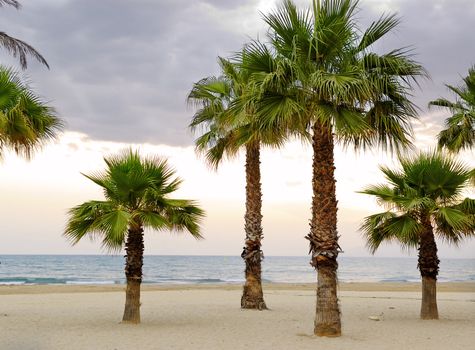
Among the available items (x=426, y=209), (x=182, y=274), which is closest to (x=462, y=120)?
(x=426, y=209)

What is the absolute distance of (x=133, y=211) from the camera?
14.9 m

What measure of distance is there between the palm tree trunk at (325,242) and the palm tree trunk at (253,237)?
21.6 ft

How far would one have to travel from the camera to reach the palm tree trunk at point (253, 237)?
19.9 metres

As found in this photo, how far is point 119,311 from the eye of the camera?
19.4 m

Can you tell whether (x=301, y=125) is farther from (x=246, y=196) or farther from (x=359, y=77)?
(x=246, y=196)

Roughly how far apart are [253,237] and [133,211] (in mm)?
6158

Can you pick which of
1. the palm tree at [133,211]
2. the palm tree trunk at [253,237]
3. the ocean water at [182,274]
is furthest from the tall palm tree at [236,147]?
the ocean water at [182,274]

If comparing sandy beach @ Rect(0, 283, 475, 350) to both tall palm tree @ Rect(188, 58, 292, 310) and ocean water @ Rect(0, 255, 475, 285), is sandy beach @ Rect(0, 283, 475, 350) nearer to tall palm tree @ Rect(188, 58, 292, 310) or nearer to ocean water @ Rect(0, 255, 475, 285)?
tall palm tree @ Rect(188, 58, 292, 310)

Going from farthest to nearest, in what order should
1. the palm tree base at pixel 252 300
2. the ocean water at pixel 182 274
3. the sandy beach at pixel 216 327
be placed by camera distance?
1. the ocean water at pixel 182 274
2. the palm tree base at pixel 252 300
3. the sandy beach at pixel 216 327

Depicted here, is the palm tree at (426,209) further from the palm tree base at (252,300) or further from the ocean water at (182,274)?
the ocean water at (182,274)

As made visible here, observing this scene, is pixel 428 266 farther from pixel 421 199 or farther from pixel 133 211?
pixel 133 211

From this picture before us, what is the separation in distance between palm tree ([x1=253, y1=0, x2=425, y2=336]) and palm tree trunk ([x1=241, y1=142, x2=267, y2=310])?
6.32 m

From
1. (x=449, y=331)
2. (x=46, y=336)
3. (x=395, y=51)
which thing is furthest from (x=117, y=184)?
(x=449, y=331)

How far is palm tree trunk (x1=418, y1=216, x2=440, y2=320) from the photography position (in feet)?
56.6
